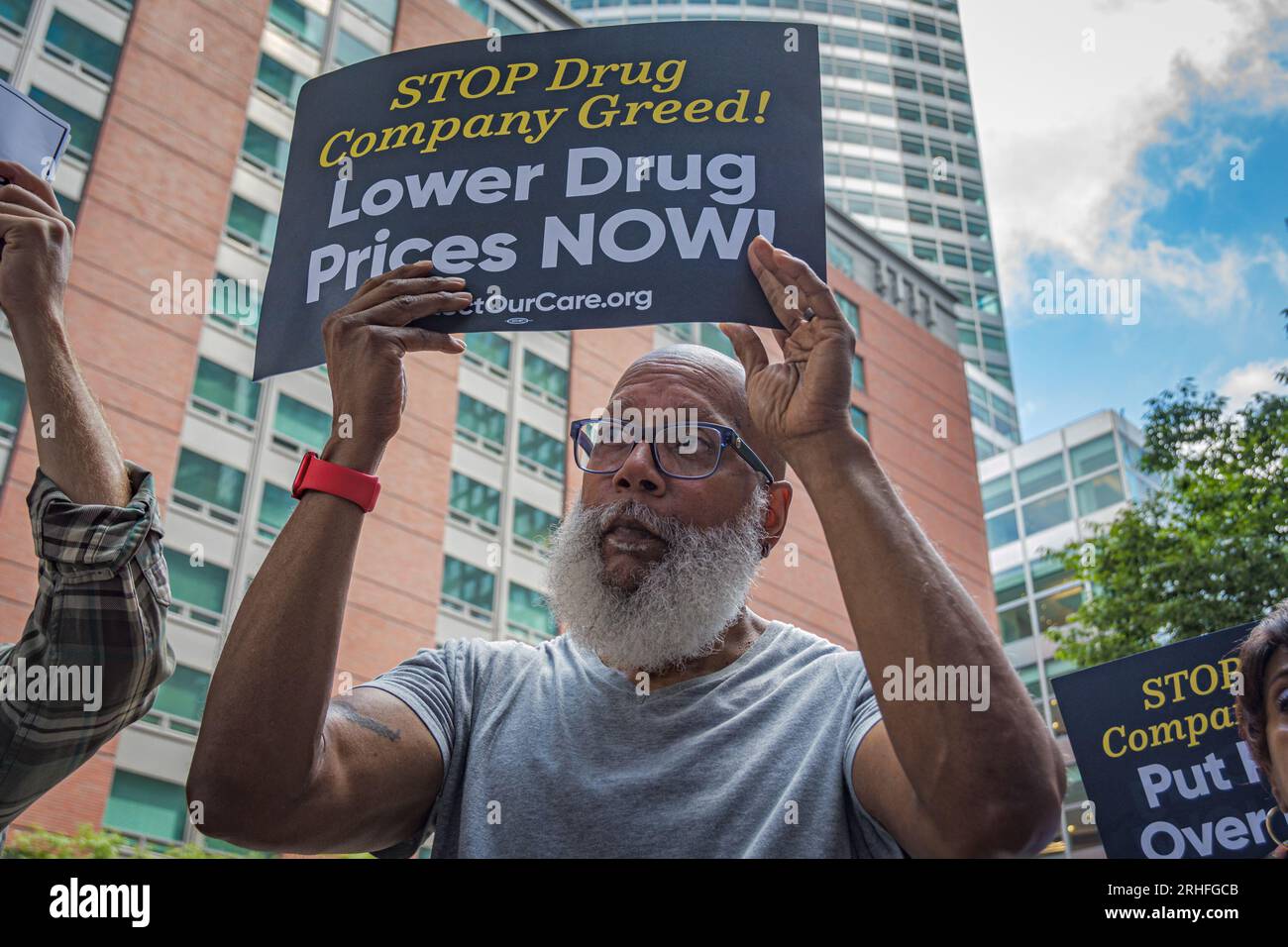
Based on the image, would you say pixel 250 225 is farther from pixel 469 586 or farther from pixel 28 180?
pixel 28 180

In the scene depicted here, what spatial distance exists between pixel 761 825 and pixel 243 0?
1163 inches

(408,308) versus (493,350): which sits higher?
(493,350)

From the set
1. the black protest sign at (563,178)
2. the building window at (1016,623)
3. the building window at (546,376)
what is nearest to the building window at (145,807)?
the building window at (546,376)

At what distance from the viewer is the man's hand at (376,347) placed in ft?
7.05

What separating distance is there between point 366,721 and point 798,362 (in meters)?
1.02

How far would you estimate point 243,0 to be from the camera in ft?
90.0

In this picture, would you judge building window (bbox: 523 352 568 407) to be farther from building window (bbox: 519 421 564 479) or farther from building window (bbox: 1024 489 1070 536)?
building window (bbox: 1024 489 1070 536)

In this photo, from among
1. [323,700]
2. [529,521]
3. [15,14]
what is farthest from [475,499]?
[323,700]

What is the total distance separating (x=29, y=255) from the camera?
248cm

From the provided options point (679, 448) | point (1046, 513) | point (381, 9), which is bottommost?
point (679, 448)

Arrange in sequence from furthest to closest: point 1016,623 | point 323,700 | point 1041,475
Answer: point 1041,475 → point 1016,623 → point 323,700

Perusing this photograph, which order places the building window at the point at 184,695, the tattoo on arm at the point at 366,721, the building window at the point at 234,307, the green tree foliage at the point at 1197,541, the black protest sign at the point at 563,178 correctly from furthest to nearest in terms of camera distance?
1. the building window at the point at 234,307
2. the building window at the point at 184,695
3. the green tree foliage at the point at 1197,541
4. the black protest sign at the point at 563,178
5. the tattoo on arm at the point at 366,721

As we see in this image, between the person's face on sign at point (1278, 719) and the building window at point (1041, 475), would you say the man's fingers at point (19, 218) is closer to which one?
the person's face on sign at point (1278, 719)
